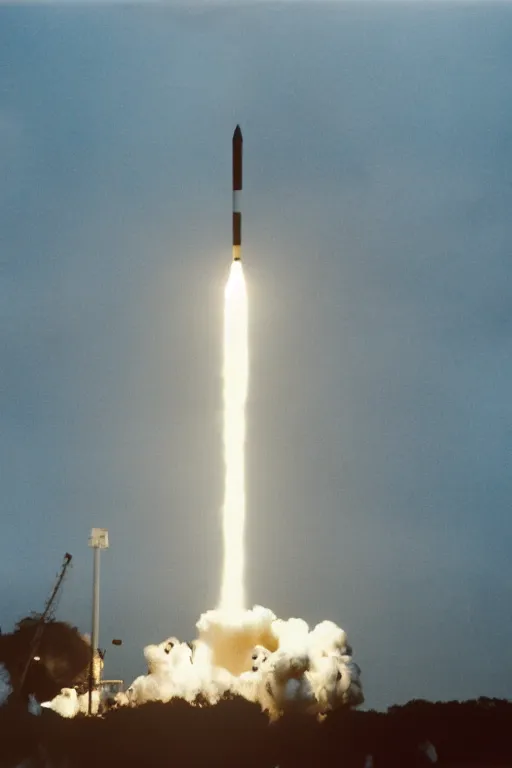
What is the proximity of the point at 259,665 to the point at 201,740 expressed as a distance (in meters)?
5.36

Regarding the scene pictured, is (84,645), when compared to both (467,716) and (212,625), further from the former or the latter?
(467,716)

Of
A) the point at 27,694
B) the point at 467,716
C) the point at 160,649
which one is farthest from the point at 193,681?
the point at 467,716

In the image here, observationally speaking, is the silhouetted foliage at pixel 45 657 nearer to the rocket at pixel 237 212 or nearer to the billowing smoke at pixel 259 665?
the billowing smoke at pixel 259 665

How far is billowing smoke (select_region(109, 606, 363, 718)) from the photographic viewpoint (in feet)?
222

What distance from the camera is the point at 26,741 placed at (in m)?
69.9

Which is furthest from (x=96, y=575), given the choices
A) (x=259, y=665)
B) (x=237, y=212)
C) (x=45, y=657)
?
(x=237, y=212)

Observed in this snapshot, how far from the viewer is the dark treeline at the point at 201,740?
67438 mm

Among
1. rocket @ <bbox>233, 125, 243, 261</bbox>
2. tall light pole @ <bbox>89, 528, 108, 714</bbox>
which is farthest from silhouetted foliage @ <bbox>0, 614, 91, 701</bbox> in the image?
rocket @ <bbox>233, 125, 243, 261</bbox>

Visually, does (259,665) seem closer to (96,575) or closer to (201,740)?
(201,740)

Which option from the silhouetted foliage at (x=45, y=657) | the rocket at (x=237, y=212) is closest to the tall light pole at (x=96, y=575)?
the silhouetted foliage at (x=45, y=657)

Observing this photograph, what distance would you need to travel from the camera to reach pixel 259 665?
68.9 metres

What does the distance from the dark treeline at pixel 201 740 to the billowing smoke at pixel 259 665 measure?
0.96 meters

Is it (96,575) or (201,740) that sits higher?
(96,575)

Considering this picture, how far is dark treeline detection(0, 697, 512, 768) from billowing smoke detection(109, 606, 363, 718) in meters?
0.96
